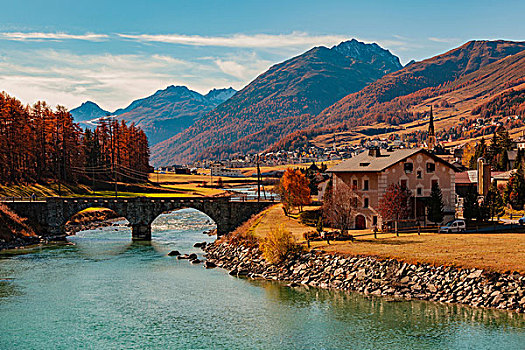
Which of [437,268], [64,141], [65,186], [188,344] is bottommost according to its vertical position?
[188,344]

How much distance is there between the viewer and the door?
71625 millimetres

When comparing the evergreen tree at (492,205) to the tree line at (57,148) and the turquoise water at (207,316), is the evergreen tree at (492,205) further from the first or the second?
the tree line at (57,148)

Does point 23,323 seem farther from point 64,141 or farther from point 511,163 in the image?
point 511,163

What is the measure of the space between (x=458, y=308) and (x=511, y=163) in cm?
9958

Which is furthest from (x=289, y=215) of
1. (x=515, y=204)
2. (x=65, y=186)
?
(x=65, y=186)

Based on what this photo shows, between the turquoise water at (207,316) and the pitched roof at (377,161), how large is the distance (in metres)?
23.0

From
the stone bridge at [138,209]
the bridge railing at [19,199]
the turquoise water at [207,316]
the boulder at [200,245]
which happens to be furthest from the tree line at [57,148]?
the turquoise water at [207,316]

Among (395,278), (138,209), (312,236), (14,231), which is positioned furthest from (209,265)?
(14,231)

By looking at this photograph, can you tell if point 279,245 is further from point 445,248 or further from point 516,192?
point 516,192

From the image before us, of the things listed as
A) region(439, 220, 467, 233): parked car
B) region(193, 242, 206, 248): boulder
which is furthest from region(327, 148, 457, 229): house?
region(193, 242, 206, 248): boulder

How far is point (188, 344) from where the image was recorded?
129 feet

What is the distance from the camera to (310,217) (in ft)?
258

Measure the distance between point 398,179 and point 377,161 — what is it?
476 cm

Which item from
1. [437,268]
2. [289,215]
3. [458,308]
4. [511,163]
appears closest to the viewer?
[458,308]
